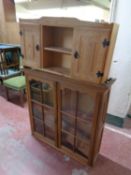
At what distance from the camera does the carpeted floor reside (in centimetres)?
164

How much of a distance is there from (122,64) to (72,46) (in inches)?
40.5

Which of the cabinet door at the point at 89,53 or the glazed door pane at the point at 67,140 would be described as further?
the glazed door pane at the point at 67,140

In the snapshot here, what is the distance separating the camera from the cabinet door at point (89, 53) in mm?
1143

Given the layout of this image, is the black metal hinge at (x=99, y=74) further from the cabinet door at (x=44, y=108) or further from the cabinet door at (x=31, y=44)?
the cabinet door at (x=31, y=44)

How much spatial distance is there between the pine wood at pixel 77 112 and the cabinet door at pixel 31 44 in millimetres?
108

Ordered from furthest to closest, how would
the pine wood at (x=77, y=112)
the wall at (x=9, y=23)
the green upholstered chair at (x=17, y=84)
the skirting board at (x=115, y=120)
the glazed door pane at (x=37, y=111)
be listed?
the wall at (x=9, y=23), the green upholstered chair at (x=17, y=84), the skirting board at (x=115, y=120), the glazed door pane at (x=37, y=111), the pine wood at (x=77, y=112)

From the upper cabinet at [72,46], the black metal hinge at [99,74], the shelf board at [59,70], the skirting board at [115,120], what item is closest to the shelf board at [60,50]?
the upper cabinet at [72,46]

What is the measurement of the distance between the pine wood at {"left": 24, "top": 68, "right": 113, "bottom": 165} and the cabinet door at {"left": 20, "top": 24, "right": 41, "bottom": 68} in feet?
0.35

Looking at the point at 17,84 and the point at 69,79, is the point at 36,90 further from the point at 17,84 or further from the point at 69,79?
the point at 17,84

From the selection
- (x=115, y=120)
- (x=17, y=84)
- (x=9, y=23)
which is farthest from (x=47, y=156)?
(x=9, y=23)

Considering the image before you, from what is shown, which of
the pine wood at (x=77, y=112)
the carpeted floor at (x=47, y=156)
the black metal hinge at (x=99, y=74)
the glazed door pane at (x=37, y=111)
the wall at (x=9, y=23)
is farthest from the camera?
the wall at (x=9, y=23)

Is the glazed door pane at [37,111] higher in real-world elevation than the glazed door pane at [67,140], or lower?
higher

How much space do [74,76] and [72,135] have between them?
2.46ft

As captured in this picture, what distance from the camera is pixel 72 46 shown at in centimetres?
130
